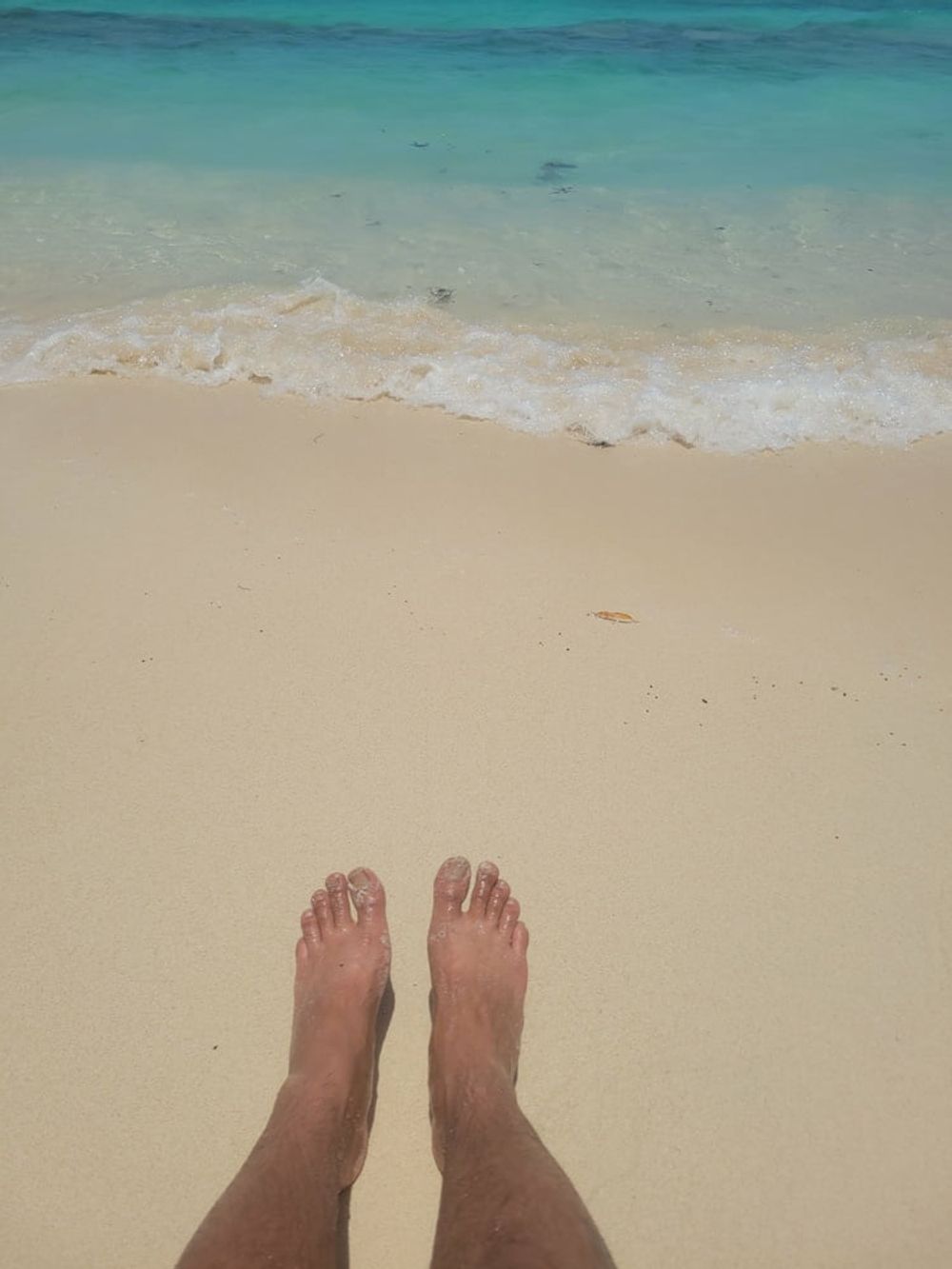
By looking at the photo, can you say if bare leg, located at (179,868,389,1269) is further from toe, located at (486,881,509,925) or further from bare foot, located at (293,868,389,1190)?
toe, located at (486,881,509,925)

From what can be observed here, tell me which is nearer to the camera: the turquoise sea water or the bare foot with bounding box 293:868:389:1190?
the bare foot with bounding box 293:868:389:1190

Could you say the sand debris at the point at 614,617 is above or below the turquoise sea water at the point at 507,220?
below

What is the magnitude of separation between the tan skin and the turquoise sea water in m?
2.02

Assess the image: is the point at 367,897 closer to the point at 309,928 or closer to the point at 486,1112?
the point at 309,928

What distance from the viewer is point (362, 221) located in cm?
534

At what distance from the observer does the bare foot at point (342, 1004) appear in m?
1.65

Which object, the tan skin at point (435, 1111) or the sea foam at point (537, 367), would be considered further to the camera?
the sea foam at point (537, 367)

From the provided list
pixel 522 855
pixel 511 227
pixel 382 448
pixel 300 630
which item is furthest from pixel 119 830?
pixel 511 227

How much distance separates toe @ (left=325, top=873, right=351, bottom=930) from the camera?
1.89 metres

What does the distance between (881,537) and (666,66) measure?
7.26 meters

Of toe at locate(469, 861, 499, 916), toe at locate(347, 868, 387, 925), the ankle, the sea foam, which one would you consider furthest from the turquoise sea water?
the ankle

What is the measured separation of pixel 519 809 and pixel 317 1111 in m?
0.75

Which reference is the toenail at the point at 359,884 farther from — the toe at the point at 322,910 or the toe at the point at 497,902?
the toe at the point at 497,902

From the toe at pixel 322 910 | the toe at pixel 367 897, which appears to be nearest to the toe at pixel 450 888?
the toe at pixel 367 897
